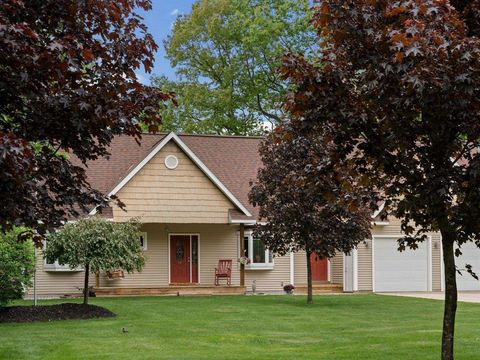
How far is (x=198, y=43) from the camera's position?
152ft

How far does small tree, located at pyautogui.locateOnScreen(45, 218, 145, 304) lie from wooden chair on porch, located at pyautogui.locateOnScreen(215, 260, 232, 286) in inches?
340

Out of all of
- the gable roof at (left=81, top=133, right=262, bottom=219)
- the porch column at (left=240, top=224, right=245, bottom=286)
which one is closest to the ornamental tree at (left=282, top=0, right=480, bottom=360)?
the gable roof at (left=81, top=133, right=262, bottom=219)

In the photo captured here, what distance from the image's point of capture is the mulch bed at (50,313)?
1616 centimetres

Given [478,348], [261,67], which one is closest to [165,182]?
[478,348]

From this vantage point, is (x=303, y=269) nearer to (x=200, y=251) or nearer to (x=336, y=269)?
(x=336, y=269)

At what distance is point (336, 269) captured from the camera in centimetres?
2864

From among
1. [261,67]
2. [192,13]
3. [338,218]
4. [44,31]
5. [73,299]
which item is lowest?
[73,299]

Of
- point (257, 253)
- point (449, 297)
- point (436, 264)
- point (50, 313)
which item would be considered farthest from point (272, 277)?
point (449, 297)

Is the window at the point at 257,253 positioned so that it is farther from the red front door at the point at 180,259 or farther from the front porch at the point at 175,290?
the red front door at the point at 180,259

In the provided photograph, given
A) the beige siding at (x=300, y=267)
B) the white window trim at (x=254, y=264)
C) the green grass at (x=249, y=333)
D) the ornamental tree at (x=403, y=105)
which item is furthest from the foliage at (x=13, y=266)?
the beige siding at (x=300, y=267)

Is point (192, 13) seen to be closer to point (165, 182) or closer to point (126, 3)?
point (165, 182)

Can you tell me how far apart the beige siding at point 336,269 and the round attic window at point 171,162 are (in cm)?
744

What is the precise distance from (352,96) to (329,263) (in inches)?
866

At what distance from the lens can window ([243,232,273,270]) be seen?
27344 mm
